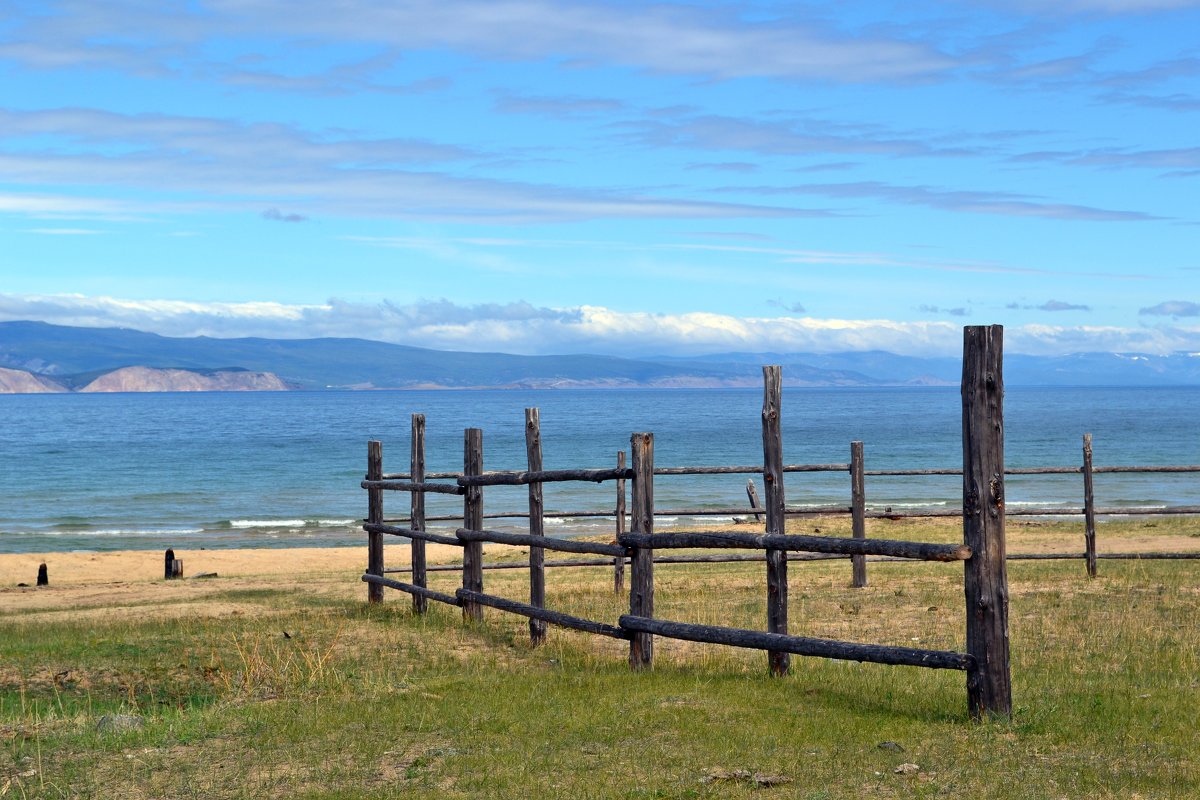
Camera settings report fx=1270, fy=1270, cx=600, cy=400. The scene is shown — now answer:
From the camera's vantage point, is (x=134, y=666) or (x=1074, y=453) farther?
(x=1074, y=453)

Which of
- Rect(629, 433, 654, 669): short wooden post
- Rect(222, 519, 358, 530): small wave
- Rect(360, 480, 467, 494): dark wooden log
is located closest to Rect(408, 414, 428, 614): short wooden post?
Rect(360, 480, 467, 494): dark wooden log

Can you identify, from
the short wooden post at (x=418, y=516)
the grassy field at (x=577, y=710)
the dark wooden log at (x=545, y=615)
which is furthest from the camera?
the short wooden post at (x=418, y=516)

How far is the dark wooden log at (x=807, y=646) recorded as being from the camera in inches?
328

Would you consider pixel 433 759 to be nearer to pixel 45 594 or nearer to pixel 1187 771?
pixel 1187 771

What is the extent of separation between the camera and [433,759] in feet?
25.3

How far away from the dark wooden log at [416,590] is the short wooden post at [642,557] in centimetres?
374

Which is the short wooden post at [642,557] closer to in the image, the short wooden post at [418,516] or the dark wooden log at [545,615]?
the dark wooden log at [545,615]

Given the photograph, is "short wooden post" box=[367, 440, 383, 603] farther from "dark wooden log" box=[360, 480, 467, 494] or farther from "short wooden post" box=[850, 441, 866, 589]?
"short wooden post" box=[850, 441, 866, 589]

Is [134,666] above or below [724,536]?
below

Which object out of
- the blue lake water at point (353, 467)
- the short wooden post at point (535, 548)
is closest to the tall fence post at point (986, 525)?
the short wooden post at point (535, 548)

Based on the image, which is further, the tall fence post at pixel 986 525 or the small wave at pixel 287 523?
the small wave at pixel 287 523

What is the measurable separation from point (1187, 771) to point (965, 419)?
241 centimetres

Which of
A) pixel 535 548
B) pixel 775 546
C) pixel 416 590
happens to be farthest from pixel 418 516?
pixel 775 546

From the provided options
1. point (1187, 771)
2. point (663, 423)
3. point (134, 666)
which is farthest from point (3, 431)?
point (1187, 771)
